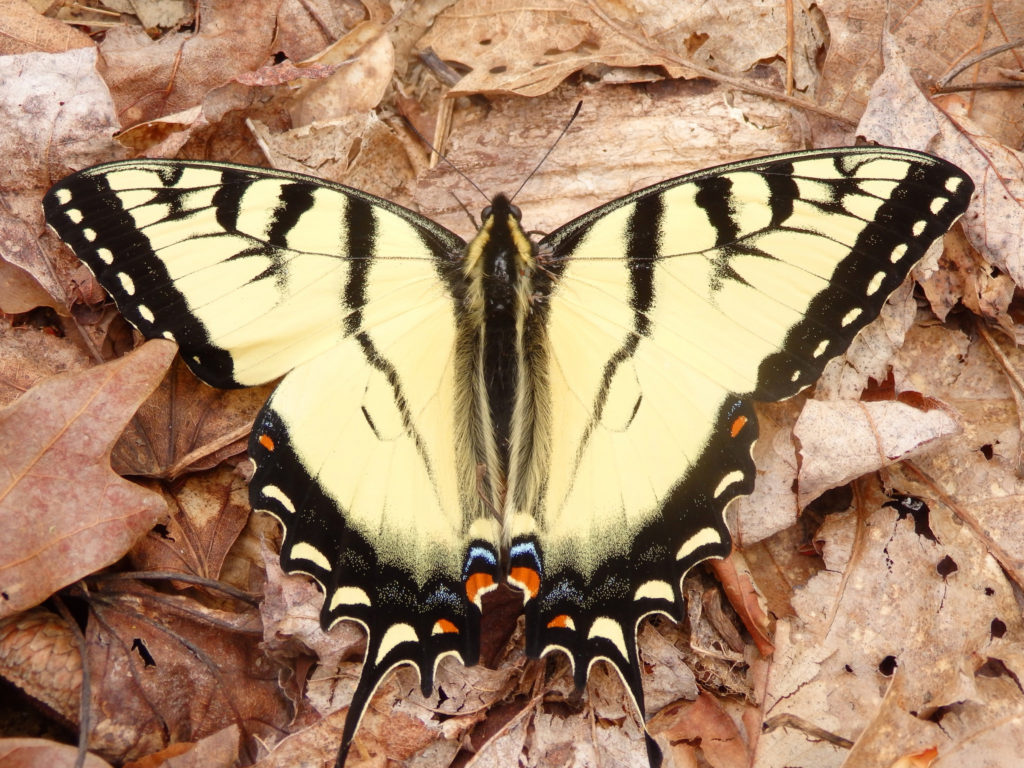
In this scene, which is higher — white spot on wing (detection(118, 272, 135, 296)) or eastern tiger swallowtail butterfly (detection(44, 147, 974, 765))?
white spot on wing (detection(118, 272, 135, 296))

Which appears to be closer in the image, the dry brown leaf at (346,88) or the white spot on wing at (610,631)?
the white spot on wing at (610,631)

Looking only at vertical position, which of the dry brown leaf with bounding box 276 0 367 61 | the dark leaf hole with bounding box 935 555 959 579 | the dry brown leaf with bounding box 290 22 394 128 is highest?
the dry brown leaf with bounding box 276 0 367 61

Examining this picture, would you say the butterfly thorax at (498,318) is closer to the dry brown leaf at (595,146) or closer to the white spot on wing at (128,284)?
the dry brown leaf at (595,146)

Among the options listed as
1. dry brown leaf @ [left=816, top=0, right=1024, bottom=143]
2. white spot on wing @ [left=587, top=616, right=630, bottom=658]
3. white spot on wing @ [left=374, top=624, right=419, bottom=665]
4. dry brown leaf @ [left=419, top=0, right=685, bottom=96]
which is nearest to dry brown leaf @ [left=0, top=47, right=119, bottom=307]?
dry brown leaf @ [left=419, top=0, right=685, bottom=96]

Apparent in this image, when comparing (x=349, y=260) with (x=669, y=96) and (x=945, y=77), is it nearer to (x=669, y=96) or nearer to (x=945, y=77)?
(x=669, y=96)

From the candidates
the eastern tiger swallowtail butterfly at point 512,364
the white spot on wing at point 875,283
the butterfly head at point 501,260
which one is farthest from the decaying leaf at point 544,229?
the butterfly head at point 501,260

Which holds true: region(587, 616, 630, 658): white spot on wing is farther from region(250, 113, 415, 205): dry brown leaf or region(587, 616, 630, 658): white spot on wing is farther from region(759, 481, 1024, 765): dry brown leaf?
Result: region(250, 113, 415, 205): dry brown leaf

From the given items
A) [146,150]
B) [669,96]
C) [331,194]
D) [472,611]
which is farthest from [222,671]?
[669,96]
